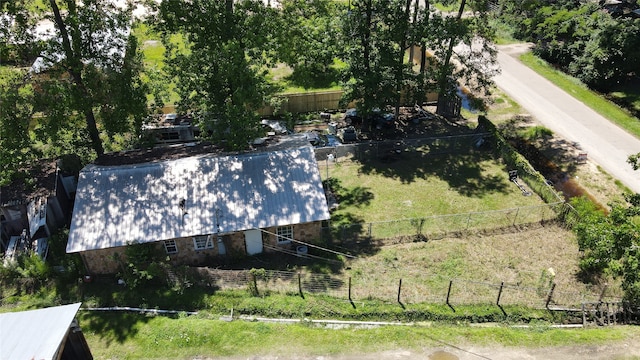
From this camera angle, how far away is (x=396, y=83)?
128ft

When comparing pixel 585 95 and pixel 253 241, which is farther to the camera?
pixel 585 95

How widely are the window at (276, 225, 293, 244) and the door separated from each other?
1.16 metres

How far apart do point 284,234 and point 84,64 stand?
55.0 feet

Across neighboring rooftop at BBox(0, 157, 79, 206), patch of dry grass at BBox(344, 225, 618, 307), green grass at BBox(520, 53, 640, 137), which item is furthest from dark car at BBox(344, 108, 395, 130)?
neighboring rooftop at BBox(0, 157, 79, 206)

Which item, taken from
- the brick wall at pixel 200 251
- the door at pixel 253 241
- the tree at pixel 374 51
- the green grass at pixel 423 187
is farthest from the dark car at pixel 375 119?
the door at pixel 253 241

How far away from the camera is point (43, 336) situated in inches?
742

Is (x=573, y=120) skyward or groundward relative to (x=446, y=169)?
skyward

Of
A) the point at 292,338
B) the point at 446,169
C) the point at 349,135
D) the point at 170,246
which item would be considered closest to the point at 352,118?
the point at 349,135

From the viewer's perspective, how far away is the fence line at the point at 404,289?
980 inches

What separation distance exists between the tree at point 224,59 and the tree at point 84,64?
2.90 m

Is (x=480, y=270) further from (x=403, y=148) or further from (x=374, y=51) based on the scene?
(x=374, y=51)

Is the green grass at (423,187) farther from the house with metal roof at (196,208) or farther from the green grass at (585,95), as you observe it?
the green grass at (585,95)

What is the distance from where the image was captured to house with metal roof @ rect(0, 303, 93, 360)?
18203 mm

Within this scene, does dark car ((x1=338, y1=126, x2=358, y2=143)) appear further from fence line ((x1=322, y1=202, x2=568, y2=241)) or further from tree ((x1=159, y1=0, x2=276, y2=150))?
fence line ((x1=322, y1=202, x2=568, y2=241))
